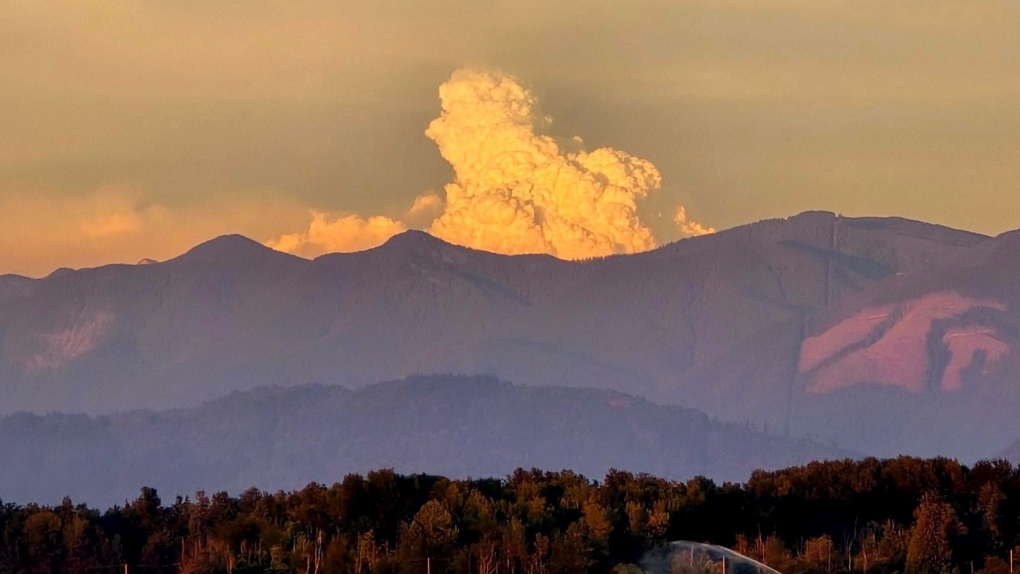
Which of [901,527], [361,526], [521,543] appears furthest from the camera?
[901,527]

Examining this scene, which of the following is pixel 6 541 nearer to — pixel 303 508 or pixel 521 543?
pixel 303 508

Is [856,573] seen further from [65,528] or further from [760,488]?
[65,528]

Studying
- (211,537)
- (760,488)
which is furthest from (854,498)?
(211,537)

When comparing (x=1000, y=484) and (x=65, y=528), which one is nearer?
(x=65, y=528)

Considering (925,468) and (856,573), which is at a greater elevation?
(925,468)

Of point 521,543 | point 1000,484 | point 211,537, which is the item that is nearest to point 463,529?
point 521,543

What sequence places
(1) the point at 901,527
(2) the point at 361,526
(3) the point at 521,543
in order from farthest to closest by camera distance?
(1) the point at 901,527 → (2) the point at 361,526 → (3) the point at 521,543
